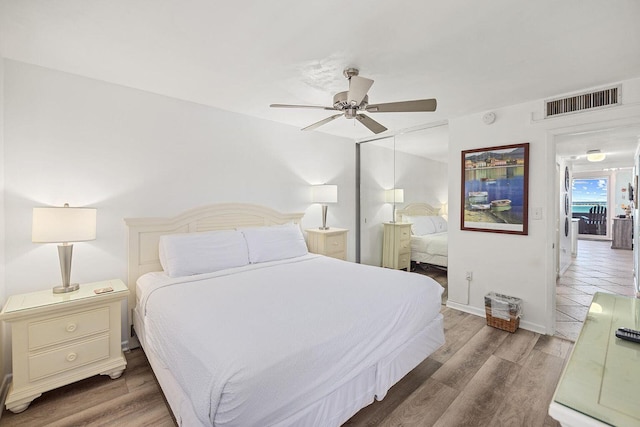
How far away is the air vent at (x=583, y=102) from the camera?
8.38 feet

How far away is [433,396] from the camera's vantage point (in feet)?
6.73

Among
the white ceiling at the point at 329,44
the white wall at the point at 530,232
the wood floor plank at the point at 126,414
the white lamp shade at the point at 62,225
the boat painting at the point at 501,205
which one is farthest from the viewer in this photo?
the boat painting at the point at 501,205

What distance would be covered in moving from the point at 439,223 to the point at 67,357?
4.03m

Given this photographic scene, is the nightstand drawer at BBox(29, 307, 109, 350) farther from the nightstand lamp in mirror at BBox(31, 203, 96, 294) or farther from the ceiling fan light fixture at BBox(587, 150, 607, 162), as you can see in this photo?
the ceiling fan light fixture at BBox(587, 150, 607, 162)

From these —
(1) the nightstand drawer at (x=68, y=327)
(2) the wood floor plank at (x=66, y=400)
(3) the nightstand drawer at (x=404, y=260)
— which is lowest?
(2) the wood floor plank at (x=66, y=400)

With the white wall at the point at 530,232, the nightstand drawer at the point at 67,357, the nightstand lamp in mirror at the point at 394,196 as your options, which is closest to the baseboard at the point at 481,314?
the white wall at the point at 530,232

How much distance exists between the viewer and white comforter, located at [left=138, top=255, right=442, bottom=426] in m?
1.23

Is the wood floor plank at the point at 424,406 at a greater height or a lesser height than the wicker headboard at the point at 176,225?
lesser

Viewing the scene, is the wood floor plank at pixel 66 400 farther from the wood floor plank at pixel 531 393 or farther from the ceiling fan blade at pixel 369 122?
the ceiling fan blade at pixel 369 122

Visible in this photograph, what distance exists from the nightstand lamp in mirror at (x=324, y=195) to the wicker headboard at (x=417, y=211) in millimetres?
1080

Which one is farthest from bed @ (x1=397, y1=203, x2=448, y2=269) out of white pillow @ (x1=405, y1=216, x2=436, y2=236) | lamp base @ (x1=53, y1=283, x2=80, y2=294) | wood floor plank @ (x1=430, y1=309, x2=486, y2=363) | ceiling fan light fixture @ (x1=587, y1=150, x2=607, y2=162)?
lamp base @ (x1=53, y1=283, x2=80, y2=294)

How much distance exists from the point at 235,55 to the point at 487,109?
277cm

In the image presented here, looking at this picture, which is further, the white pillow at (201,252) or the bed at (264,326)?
the white pillow at (201,252)

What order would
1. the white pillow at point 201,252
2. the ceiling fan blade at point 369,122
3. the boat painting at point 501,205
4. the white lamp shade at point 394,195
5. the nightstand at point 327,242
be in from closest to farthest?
the ceiling fan blade at point 369,122 < the white pillow at point 201,252 < the boat painting at point 501,205 < the nightstand at point 327,242 < the white lamp shade at point 394,195
